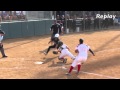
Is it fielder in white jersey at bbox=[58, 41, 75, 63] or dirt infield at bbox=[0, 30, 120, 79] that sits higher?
fielder in white jersey at bbox=[58, 41, 75, 63]

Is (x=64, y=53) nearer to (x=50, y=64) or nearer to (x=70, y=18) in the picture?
(x=50, y=64)

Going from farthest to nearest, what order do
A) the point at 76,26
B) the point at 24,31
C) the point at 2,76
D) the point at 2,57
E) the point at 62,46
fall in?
the point at 76,26 → the point at 24,31 → the point at 2,57 → the point at 62,46 → the point at 2,76

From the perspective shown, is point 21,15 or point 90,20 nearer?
point 21,15

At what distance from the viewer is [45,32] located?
28469 millimetres

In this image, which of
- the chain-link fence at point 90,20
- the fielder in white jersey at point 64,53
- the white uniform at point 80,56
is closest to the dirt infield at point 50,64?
the fielder in white jersey at point 64,53

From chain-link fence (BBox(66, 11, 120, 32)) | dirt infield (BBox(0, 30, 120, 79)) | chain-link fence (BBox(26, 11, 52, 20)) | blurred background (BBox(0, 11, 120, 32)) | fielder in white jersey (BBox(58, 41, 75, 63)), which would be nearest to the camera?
dirt infield (BBox(0, 30, 120, 79))

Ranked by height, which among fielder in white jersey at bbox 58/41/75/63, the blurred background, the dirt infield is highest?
the blurred background

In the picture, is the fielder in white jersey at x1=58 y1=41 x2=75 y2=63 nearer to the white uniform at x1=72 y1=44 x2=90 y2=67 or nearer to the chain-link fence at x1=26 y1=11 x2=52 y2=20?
the white uniform at x1=72 y1=44 x2=90 y2=67

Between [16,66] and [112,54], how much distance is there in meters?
5.86

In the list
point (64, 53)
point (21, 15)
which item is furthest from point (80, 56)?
point (21, 15)

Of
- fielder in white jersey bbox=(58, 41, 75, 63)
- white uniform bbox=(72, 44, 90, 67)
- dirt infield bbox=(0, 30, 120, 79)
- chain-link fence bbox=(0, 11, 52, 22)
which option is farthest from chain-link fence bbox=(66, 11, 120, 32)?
white uniform bbox=(72, 44, 90, 67)

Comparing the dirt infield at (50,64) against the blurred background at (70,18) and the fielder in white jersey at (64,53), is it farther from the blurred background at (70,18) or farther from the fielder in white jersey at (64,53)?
the blurred background at (70,18)

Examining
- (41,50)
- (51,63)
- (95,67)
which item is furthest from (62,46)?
(41,50)
